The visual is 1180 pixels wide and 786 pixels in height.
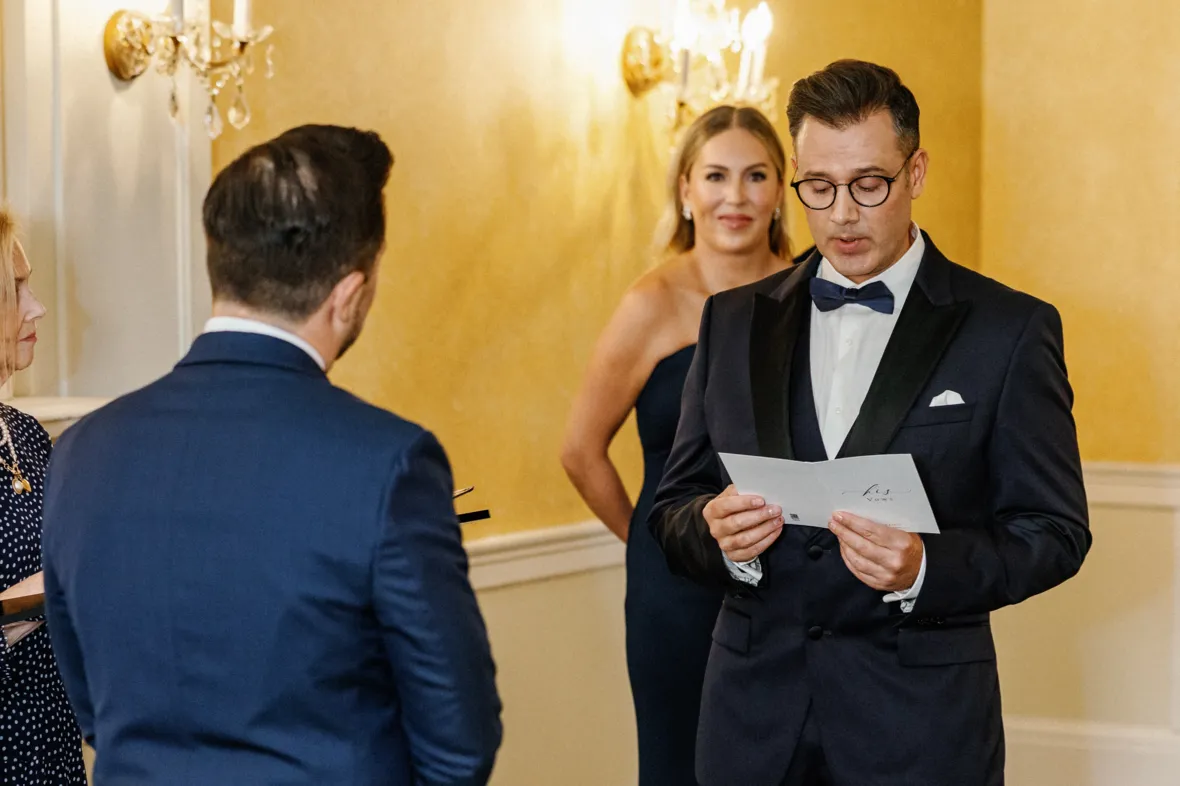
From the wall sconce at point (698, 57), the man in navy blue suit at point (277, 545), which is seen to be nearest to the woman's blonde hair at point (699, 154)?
the wall sconce at point (698, 57)

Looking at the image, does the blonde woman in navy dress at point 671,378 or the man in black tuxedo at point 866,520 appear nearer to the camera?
the man in black tuxedo at point 866,520

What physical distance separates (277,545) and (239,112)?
168 centimetres

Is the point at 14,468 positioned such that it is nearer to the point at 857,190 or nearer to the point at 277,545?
the point at 277,545

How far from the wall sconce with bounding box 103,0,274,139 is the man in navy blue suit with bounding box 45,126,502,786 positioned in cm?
131

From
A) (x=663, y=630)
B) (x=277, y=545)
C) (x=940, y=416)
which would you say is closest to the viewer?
(x=277, y=545)

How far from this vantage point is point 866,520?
1.88m

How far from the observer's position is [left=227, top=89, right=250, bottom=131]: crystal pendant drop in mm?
2701

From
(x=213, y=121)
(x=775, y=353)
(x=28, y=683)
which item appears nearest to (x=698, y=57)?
(x=213, y=121)

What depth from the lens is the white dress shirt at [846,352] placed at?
2076 millimetres

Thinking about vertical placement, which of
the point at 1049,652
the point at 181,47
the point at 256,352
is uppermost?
the point at 181,47

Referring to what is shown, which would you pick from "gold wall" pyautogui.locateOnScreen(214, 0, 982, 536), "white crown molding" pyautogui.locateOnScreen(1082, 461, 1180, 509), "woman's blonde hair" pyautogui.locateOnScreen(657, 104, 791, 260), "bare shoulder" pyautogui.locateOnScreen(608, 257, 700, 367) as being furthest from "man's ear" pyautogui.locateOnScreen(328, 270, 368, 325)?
"white crown molding" pyautogui.locateOnScreen(1082, 461, 1180, 509)

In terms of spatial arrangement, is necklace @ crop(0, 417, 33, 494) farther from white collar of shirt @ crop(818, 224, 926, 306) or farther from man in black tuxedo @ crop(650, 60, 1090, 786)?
white collar of shirt @ crop(818, 224, 926, 306)

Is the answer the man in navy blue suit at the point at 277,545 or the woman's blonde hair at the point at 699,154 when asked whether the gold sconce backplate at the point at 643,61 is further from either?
the man in navy blue suit at the point at 277,545

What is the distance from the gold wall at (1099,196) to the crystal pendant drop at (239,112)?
280 cm
